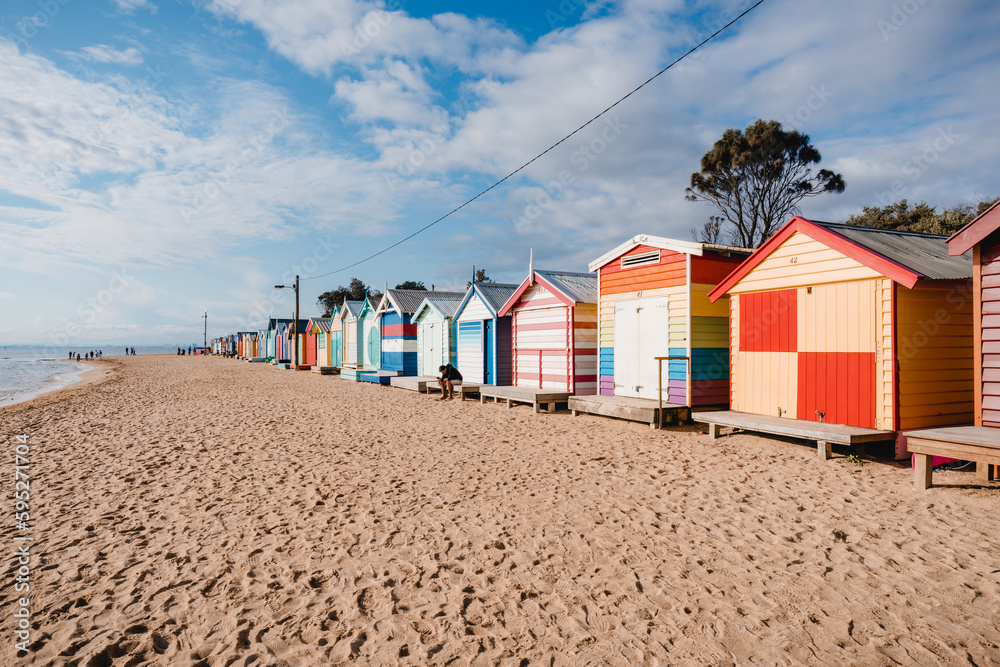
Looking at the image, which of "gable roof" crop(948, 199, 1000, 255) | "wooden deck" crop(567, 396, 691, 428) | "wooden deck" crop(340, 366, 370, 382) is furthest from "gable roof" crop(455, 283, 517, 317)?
"gable roof" crop(948, 199, 1000, 255)

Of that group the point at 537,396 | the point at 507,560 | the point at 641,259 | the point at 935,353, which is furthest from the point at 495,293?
the point at 507,560

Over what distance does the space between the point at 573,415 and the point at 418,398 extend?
6.31m

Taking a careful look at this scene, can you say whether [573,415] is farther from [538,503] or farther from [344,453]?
[538,503]

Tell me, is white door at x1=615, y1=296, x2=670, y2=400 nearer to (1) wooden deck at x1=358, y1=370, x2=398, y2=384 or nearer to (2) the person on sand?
(2) the person on sand

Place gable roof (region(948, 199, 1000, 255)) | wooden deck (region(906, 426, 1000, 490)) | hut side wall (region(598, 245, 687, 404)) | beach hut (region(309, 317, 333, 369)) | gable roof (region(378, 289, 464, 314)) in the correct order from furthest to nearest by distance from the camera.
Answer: beach hut (region(309, 317, 333, 369)) < gable roof (region(378, 289, 464, 314)) < hut side wall (region(598, 245, 687, 404)) < gable roof (region(948, 199, 1000, 255)) < wooden deck (region(906, 426, 1000, 490))

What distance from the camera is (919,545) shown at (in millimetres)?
4727

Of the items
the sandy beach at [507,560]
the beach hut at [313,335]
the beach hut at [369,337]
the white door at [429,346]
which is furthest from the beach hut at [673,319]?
the beach hut at [313,335]

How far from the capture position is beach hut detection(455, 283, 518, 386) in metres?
17.7

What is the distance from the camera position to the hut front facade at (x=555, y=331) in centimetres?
1427

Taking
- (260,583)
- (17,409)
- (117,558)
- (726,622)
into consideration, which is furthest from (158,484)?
(17,409)

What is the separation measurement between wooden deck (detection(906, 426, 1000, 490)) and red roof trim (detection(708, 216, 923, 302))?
214 centimetres

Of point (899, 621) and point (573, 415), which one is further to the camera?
point (573, 415)

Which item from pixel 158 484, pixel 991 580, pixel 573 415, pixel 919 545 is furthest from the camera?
pixel 573 415

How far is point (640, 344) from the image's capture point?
12117mm
